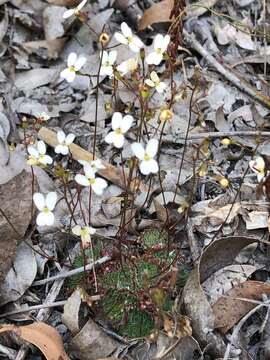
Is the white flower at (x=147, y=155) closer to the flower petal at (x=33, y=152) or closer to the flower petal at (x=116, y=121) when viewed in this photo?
the flower petal at (x=116, y=121)

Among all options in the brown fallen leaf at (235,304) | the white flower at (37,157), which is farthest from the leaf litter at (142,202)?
the white flower at (37,157)

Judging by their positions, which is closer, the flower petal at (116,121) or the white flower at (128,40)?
the flower petal at (116,121)

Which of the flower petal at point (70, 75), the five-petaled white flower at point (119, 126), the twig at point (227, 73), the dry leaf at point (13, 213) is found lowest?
the dry leaf at point (13, 213)

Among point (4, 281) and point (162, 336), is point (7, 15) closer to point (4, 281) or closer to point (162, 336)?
point (4, 281)

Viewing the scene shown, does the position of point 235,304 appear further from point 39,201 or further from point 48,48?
point 48,48

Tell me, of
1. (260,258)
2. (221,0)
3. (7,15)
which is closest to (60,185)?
(260,258)

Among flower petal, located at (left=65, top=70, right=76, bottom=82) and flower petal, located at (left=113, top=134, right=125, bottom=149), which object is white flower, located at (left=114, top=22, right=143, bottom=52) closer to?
flower petal, located at (left=65, top=70, right=76, bottom=82)
